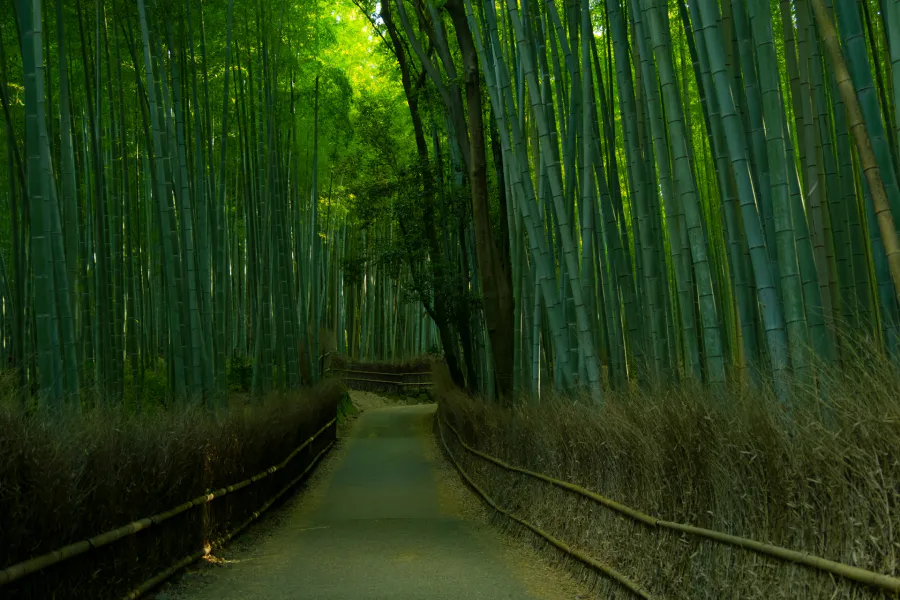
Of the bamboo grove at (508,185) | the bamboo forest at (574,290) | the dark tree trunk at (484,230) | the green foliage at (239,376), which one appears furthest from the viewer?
the green foliage at (239,376)

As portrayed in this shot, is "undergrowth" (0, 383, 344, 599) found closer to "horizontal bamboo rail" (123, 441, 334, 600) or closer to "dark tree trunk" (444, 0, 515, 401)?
"horizontal bamboo rail" (123, 441, 334, 600)

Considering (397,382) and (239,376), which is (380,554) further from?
(397,382)

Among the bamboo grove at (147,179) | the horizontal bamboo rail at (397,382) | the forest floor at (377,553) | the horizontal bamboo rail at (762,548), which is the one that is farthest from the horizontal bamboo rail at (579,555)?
the horizontal bamboo rail at (397,382)

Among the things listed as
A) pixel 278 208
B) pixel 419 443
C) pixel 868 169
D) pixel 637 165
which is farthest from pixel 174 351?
pixel 419 443

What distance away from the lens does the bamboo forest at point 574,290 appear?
251cm

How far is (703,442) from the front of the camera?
291 cm

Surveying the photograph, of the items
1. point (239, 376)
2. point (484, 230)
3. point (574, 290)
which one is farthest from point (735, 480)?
point (239, 376)

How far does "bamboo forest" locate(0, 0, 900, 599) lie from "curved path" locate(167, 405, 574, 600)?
19cm

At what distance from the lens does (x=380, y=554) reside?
481cm

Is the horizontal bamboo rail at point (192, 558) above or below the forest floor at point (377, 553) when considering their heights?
above

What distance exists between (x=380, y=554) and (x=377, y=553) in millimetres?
37

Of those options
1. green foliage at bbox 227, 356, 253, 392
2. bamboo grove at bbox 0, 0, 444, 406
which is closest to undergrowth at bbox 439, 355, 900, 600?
→ bamboo grove at bbox 0, 0, 444, 406

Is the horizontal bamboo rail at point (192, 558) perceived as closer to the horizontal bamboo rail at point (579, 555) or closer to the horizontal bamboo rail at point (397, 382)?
the horizontal bamboo rail at point (579, 555)

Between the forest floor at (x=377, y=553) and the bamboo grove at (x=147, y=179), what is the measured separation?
1.14 metres
